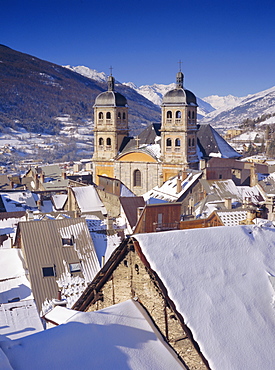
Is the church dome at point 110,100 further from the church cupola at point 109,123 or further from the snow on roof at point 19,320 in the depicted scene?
the snow on roof at point 19,320

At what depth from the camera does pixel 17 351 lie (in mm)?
7910

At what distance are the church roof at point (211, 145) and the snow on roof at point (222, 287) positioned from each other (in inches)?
1962

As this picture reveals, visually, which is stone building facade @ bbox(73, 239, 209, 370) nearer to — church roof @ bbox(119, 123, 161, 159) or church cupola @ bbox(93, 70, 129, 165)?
church roof @ bbox(119, 123, 161, 159)

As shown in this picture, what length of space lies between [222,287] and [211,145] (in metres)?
52.9

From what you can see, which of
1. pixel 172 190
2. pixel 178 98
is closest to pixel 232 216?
pixel 172 190

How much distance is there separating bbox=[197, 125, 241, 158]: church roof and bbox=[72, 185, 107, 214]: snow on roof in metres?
24.4

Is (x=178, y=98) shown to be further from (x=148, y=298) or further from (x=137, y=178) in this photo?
(x=148, y=298)

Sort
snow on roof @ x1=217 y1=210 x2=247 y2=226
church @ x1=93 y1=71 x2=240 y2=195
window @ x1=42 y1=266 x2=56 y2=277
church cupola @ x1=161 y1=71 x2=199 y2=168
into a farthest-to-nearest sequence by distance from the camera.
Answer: church @ x1=93 y1=71 x2=240 y2=195 < church cupola @ x1=161 y1=71 x2=199 y2=168 < snow on roof @ x1=217 y1=210 x2=247 y2=226 < window @ x1=42 y1=266 x2=56 y2=277

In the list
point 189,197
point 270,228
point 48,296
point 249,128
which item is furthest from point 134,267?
point 249,128

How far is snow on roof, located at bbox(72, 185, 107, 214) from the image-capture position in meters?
36.4

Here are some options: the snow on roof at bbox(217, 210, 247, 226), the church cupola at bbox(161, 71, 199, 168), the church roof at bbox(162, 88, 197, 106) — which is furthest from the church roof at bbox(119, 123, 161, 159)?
the snow on roof at bbox(217, 210, 247, 226)

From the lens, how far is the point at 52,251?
2125 cm

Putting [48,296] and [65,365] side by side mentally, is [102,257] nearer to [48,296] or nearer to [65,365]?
[48,296]

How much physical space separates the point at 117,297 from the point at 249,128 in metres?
191
